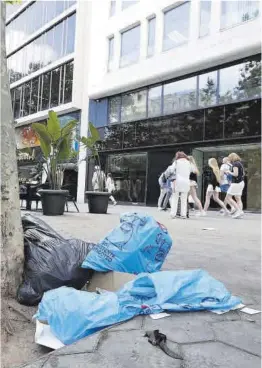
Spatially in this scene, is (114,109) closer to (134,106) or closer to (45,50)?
A: (134,106)

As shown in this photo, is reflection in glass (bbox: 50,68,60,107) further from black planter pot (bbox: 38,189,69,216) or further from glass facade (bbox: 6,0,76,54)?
black planter pot (bbox: 38,189,69,216)

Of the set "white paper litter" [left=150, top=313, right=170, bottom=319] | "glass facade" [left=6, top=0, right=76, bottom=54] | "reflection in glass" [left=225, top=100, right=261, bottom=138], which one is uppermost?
"glass facade" [left=6, top=0, right=76, bottom=54]

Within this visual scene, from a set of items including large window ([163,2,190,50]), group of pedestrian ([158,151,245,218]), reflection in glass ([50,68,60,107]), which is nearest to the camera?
group of pedestrian ([158,151,245,218])

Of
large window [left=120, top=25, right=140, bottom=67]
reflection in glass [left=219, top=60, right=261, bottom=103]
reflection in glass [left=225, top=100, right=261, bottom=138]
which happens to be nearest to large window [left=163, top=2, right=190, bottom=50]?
large window [left=120, top=25, right=140, bottom=67]

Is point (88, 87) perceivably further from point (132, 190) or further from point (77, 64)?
point (132, 190)

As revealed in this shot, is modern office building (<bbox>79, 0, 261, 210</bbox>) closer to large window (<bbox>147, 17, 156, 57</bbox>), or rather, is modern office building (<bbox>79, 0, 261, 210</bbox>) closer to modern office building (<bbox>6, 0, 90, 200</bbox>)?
large window (<bbox>147, 17, 156, 57</bbox>)

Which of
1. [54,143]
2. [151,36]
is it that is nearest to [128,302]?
[54,143]

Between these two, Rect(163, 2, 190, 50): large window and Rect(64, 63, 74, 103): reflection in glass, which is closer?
Rect(163, 2, 190, 50): large window

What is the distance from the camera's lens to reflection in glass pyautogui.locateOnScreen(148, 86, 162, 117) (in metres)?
17.7

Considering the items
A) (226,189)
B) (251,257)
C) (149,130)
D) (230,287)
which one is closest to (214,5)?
→ (149,130)

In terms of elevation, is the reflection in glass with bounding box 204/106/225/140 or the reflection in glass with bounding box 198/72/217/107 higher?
the reflection in glass with bounding box 198/72/217/107

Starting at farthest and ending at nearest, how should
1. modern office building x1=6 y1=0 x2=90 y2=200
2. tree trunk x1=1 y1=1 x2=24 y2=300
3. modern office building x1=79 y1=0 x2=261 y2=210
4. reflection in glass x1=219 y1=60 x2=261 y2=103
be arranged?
1. modern office building x1=6 y1=0 x2=90 y2=200
2. modern office building x1=79 y1=0 x2=261 y2=210
3. reflection in glass x1=219 y1=60 x2=261 y2=103
4. tree trunk x1=1 y1=1 x2=24 y2=300

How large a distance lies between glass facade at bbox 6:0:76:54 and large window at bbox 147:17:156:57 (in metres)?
7.19

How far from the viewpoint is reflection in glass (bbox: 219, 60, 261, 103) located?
14045 millimetres
